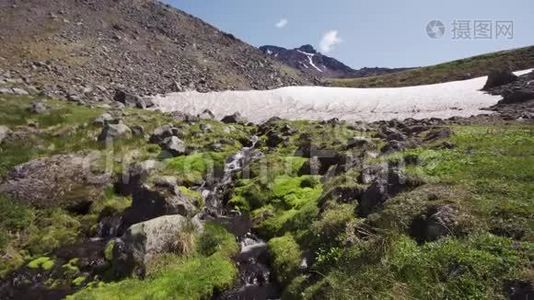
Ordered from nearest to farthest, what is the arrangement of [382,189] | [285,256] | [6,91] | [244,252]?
[285,256] → [382,189] → [244,252] → [6,91]

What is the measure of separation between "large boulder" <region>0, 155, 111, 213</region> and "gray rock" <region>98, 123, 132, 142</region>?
4463mm

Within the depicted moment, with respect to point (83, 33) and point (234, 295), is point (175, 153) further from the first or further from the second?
point (83, 33)

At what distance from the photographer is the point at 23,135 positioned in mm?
33469

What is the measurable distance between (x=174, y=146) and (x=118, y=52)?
43.5m

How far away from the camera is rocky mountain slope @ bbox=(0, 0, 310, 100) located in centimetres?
5653

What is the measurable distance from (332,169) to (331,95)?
38396mm

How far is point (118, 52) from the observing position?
7119cm

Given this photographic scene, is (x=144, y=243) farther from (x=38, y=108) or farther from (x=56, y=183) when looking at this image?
(x=38, y=108)

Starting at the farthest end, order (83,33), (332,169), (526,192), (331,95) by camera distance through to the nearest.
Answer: (83,33)
(331,95)
(332,169)
(526,192)

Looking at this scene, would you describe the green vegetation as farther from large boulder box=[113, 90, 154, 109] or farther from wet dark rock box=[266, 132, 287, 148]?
large boulder box=[113, 90, 154, 109]

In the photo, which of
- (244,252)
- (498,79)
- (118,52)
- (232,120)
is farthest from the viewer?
(118,52)

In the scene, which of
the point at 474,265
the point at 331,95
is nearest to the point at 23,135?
the point at 474,265

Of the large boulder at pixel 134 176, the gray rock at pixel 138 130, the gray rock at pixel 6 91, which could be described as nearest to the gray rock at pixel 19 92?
the gray rock at pixel 6 91

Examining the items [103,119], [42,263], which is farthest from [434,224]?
[103,119]
